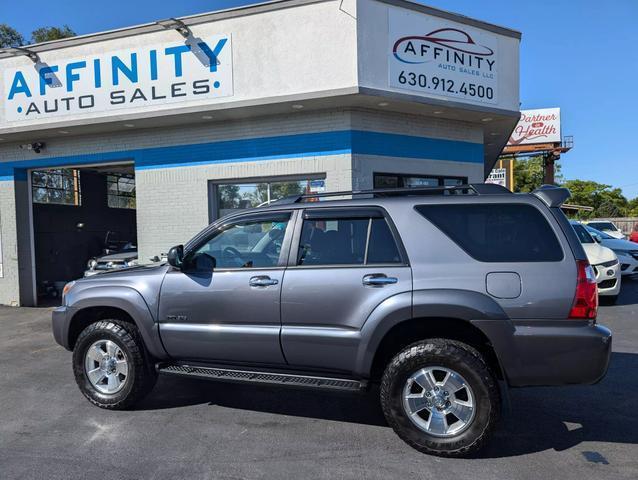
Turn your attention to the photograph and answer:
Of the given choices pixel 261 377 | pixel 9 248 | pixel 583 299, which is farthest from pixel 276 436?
pixel 9 248

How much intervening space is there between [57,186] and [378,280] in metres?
11.2

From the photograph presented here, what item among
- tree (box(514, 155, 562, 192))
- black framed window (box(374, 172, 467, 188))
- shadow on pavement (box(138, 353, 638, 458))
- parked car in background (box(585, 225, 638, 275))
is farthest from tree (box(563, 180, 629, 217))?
shadow on pavement (box(138, 353, 638, 458))

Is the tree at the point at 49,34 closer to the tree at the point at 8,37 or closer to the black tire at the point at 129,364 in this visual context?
the tree at the point at 8,37

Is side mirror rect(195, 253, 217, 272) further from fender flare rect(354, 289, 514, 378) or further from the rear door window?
fender flare rect(354, 289, 514, 378)

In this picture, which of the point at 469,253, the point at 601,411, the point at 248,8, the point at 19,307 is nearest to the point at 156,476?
the point at 469,253

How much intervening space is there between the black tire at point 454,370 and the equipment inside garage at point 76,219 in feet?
32.1

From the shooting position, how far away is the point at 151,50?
9203 mm

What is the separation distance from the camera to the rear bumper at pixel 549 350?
3.48 metres

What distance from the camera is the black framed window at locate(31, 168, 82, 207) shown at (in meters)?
11.6

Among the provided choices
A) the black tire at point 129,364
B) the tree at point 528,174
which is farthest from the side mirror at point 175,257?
the tree at point 528,174

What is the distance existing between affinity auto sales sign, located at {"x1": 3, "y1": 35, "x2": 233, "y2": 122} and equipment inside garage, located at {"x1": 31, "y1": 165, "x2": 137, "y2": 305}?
1927 mm

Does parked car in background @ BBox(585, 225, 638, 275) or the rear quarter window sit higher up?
the rear quarter window

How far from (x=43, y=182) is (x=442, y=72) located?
30.7 feet

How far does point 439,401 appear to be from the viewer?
3.72 metres
